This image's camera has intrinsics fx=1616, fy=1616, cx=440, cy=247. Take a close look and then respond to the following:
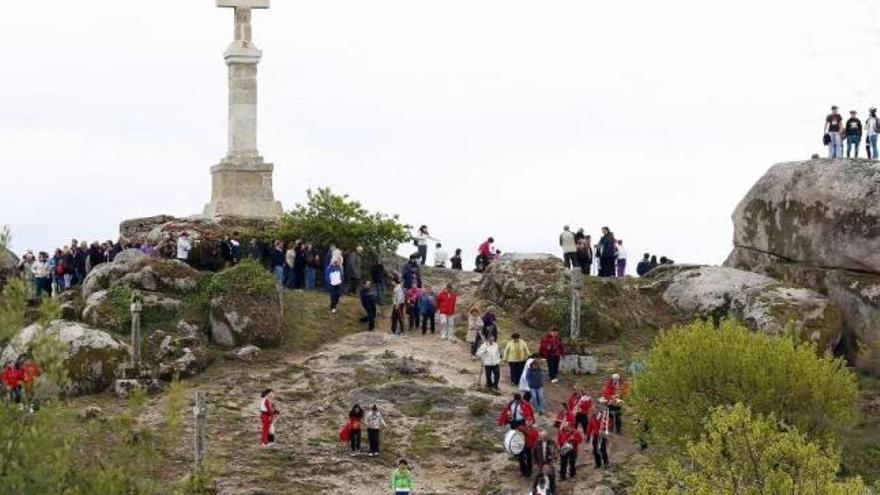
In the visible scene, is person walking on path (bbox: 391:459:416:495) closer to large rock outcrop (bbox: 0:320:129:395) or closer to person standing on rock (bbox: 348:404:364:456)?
person standing on rock (bbox: 348:404:364:456)

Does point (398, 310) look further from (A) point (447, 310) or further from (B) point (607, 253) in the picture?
(B) point (607, 253)

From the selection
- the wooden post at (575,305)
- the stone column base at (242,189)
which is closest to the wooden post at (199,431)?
the wooden post at (575,305)

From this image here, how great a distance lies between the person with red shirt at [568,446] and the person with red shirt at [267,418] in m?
6.38

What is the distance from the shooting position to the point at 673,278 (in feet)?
169

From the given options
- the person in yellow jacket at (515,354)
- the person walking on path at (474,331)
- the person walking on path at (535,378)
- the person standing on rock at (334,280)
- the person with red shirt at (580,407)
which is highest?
the person standing on rock at (334,280)

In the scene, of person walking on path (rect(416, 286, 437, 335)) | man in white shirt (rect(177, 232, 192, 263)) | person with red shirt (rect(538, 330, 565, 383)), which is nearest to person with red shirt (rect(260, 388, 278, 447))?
person with red shirt (rect(538, 330, 565, 383))

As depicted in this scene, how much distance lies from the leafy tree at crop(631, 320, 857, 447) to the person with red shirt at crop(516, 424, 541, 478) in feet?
11.0

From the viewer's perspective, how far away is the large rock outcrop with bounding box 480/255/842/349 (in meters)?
47.1

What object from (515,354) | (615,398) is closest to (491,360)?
(515,354)

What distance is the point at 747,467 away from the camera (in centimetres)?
2928

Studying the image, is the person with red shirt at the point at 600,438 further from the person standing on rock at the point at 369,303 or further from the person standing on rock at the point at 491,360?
the person standing on rock at the point at 369,303

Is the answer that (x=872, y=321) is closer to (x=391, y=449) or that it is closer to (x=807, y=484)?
(x=391, y=449)

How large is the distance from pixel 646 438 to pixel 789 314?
478 inches

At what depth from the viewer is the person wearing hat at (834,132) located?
5016cm
